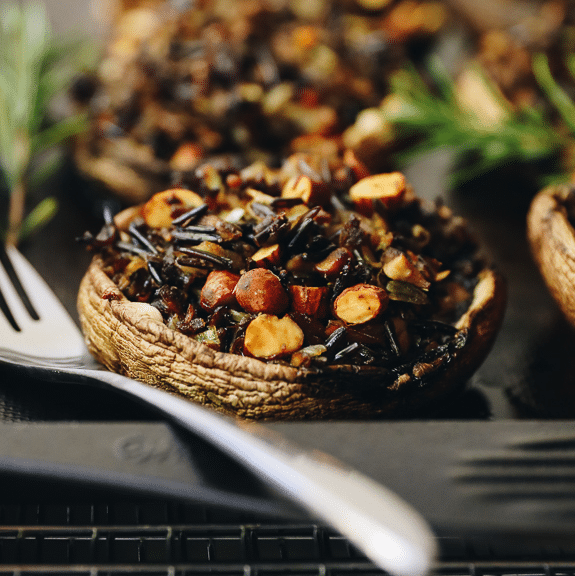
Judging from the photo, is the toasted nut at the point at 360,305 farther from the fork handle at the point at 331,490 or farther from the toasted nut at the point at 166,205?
the toasted nut at the point at 166,205

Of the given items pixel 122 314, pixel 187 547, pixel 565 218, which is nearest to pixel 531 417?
pixel 565 218

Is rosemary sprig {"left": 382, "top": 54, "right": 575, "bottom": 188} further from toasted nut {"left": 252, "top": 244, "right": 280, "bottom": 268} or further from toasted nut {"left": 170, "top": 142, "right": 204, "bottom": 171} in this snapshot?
Result: toasted nut {"left": 252, "top": 244, "right": 280, "bottom": 268}

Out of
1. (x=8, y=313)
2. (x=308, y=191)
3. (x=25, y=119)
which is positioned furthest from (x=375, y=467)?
(x=25, y=119)

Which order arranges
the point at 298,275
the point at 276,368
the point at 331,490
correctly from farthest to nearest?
the point at 298,275, the point at 276,368, the point at 331,490

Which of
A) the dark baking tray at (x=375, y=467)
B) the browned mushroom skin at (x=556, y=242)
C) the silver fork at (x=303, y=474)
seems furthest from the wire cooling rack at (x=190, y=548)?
the browned mushroom skin at (x=556, y=242)

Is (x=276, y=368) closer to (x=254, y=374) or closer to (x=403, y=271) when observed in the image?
(x=254, y=374)

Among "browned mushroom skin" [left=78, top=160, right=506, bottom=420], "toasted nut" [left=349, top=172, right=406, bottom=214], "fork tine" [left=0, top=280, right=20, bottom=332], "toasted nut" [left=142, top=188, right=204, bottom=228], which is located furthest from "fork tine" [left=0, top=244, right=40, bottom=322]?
"toasted nut" [left=349, top=172, right=406, bottom=214]

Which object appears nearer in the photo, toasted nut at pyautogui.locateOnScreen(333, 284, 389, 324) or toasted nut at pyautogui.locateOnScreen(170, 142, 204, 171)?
toasted nut at pyautogui.locateOnScreen(333, 284, 389, 324)
